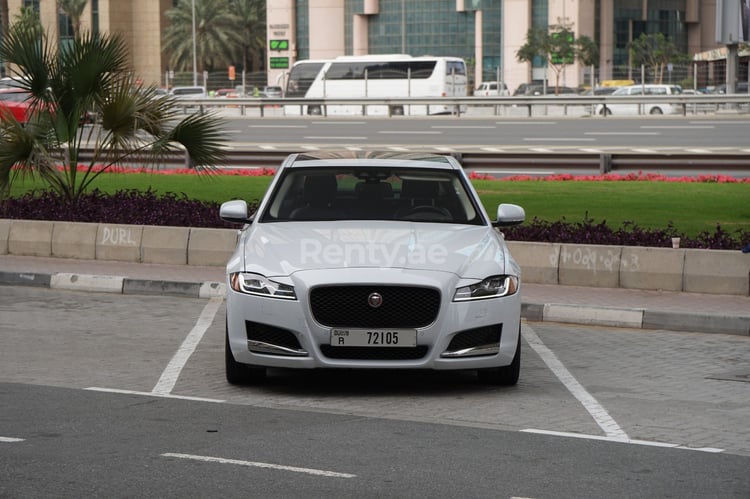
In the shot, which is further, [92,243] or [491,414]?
[92,243]

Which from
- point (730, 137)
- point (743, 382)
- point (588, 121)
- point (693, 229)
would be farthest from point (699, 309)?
point (588, 121)

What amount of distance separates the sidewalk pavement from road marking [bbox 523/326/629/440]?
0.75 metres

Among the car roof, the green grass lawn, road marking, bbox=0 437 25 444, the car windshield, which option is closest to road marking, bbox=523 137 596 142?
the green grass lawn

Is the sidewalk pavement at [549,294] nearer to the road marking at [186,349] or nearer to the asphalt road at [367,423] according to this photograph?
the asphalt road at [367,423]

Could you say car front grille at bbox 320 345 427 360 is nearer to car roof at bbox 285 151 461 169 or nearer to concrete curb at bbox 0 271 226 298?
car roof at bbox 285 151 461 169

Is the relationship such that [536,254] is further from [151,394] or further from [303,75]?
[303,75]

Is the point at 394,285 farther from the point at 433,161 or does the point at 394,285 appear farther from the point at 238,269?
the point at 433,161

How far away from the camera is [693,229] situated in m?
16.1

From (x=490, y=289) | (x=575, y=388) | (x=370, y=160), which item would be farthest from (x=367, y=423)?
(x=370, y=160)

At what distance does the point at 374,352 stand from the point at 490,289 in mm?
836

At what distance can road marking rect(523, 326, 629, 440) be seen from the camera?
7.27 metres

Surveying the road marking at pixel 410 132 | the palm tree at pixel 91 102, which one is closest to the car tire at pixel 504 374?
the palm tree at pixel 91 102

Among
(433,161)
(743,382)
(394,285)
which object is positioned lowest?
(743,382)

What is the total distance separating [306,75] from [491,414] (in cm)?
5363
